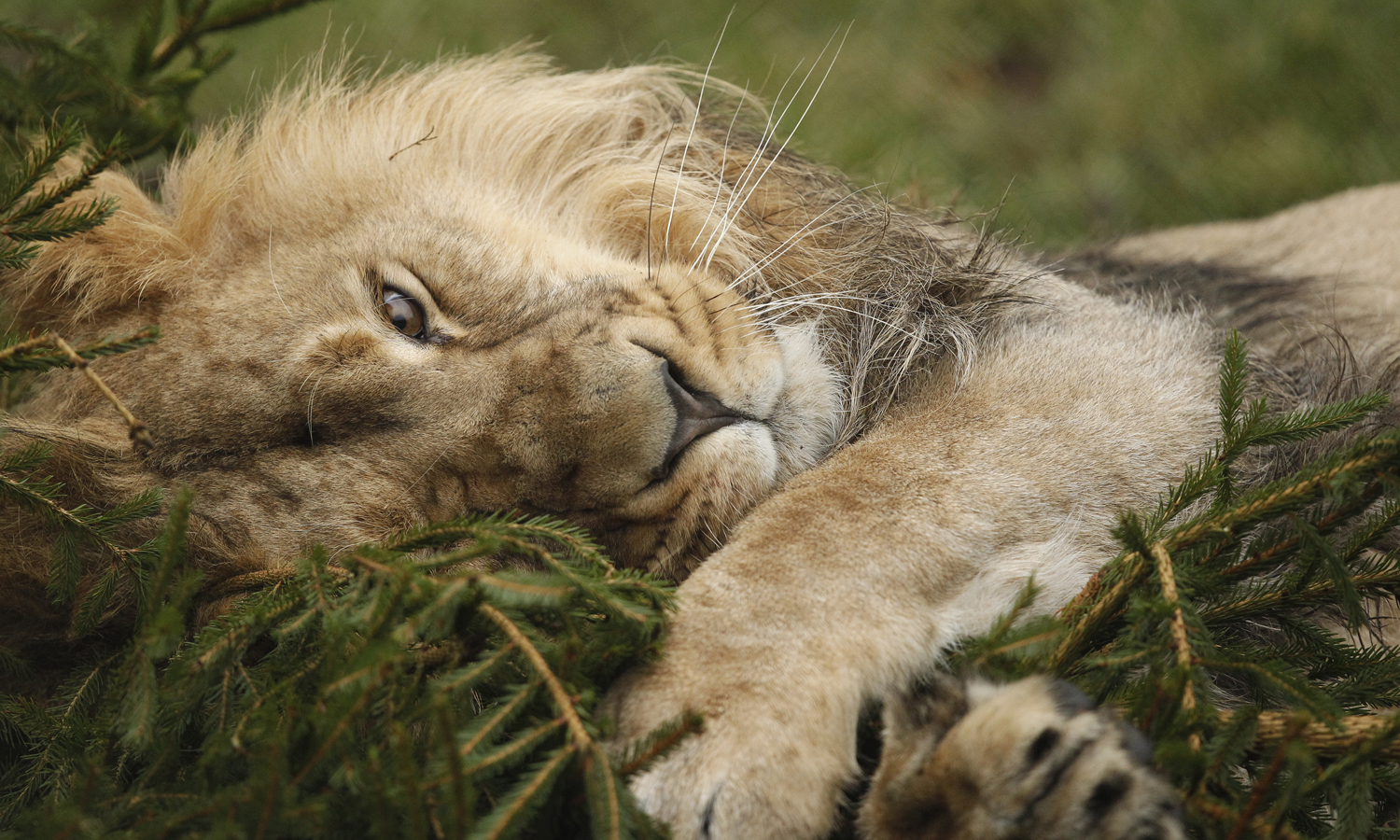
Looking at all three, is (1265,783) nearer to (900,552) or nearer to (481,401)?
(900,552)

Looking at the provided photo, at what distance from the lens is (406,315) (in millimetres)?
2646

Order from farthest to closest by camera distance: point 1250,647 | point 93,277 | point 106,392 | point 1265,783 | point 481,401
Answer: point 93,277, point 481,401, point 1250,647, point 106,392, point 1265,783

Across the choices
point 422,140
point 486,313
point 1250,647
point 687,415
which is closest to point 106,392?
point 486,313

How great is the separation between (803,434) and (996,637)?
87cm

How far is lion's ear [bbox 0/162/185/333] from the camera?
274 centimetres

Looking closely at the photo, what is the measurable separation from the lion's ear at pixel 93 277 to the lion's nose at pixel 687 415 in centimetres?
138

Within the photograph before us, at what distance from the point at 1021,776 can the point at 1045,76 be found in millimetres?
5890

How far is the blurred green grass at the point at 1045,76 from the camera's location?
605cm

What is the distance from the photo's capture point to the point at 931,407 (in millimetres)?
A: 2723

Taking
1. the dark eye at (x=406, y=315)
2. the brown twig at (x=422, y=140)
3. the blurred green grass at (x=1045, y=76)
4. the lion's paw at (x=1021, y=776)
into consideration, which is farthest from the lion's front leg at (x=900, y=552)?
the blurred green grass at (x=1045, y=76)

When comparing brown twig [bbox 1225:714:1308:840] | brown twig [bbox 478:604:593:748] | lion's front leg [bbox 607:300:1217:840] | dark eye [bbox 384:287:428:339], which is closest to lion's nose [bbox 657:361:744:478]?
lion's front leg [bbox 607:300:1217:840]

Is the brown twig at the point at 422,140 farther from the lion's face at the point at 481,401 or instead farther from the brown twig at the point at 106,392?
the brown twig at the point at 106,392

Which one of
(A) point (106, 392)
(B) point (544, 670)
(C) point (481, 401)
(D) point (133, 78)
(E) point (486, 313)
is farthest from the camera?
(D) point (133, 78)

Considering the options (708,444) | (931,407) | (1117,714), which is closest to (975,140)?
(931,407)
